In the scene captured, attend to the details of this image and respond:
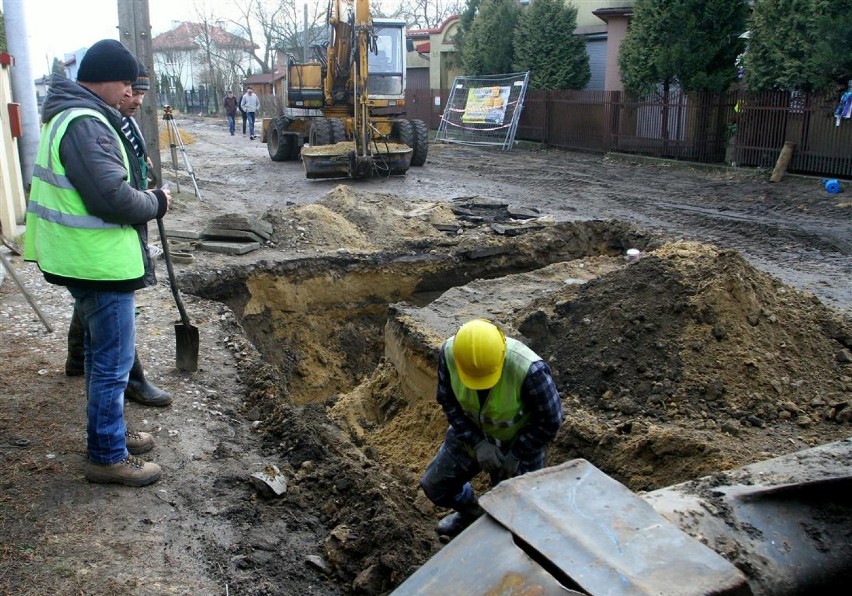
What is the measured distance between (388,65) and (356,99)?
9.71 feet

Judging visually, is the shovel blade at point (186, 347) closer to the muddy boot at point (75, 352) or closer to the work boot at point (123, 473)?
the muddy boot at point (75, 352)

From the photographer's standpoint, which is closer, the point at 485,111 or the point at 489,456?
the point at 489,456

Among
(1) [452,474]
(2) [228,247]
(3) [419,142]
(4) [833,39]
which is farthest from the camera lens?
(3) [419,142]

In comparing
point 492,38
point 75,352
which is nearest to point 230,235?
point 75,352

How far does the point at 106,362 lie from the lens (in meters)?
3.73

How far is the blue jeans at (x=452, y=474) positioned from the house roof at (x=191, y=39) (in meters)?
56.6

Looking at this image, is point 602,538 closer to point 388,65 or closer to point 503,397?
point 503,397

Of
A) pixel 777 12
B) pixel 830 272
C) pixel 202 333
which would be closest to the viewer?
pixel 202 333

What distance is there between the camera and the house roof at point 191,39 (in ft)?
202

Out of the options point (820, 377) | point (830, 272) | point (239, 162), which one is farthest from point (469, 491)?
point (239, 162)

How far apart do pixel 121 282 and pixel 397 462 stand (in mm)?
2622

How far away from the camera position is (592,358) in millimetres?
5758

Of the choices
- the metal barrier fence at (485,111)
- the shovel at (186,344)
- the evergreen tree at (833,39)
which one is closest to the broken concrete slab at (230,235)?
the shovel at (186,344)

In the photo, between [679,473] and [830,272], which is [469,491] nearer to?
[679,473]
